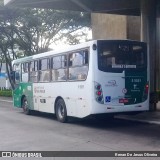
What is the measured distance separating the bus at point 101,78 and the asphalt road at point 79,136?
655mm

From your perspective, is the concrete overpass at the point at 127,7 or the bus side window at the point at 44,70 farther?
the concrete overpass at the point at 127,7

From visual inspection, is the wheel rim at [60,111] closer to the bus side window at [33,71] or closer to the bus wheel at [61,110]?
the bus wheel at [61,110]

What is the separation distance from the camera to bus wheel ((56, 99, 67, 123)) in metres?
15.2

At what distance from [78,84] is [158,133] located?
11.5 ft

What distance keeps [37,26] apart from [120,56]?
20.0 meters

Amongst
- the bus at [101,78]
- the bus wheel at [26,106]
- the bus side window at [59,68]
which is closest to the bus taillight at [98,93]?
the bus at [101,78]

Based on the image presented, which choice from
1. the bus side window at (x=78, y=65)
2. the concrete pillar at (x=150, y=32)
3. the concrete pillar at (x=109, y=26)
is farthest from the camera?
the concrete pillar at (x=109, y=26)

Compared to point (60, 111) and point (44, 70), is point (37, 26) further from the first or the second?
point (60, 111)

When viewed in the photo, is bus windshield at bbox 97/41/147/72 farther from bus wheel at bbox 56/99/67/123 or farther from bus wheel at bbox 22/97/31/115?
bus wheel at bbox 22/97/31/115

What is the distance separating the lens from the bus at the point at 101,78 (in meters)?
13.0

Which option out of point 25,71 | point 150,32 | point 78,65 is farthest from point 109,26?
point 78,65

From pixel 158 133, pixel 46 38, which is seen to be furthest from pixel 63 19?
pixel 158 133

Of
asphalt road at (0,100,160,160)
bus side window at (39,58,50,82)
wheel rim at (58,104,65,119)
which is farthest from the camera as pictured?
bus side window at (39,58,50,82)

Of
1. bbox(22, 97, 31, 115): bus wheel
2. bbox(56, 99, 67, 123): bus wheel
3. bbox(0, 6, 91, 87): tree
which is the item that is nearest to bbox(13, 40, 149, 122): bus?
bbox(56, 99, 67, 123): bus wheel
